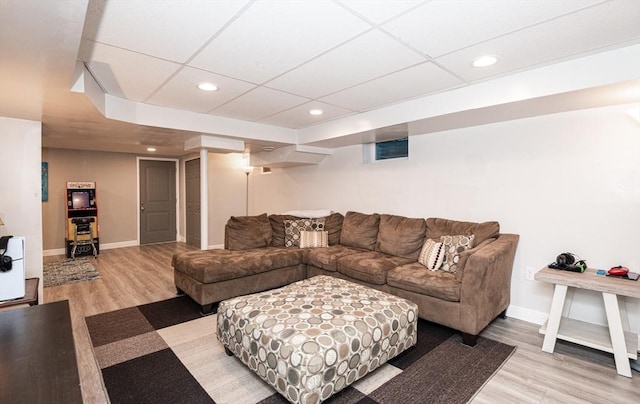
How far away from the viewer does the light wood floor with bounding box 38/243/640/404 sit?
1967mm

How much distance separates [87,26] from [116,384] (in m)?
2.21

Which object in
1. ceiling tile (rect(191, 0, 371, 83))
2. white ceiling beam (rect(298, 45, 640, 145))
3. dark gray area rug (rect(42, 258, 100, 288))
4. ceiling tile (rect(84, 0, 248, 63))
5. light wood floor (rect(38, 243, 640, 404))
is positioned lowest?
light wood floor (rect(38, 243, 640, 404))

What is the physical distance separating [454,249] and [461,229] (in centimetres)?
35

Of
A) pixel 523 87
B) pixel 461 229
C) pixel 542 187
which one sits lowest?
pixel 461 229

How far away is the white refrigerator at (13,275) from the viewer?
2047 mm

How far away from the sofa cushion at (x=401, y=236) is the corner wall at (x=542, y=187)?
0.25 metres

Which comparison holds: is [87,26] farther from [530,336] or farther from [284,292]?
[530,336]

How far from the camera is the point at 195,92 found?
9.77 ft

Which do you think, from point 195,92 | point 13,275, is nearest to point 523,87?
point 195,92

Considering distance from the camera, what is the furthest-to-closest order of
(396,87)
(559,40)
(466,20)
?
(396,87), (559,40), (466,20)

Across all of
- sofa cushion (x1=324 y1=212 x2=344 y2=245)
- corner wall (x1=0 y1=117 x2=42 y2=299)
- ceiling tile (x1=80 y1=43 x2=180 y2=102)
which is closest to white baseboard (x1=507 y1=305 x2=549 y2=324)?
sofa cushion (x1=324 y1=212 x2=344 y2=245)

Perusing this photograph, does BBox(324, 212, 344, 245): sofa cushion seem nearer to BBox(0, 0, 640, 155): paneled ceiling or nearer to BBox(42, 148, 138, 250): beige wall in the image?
BBox(0, 0, 640, 155): paneled ceiling

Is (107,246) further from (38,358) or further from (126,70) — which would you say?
(38,358)

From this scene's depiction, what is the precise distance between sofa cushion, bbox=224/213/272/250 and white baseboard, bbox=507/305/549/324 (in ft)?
9.84
